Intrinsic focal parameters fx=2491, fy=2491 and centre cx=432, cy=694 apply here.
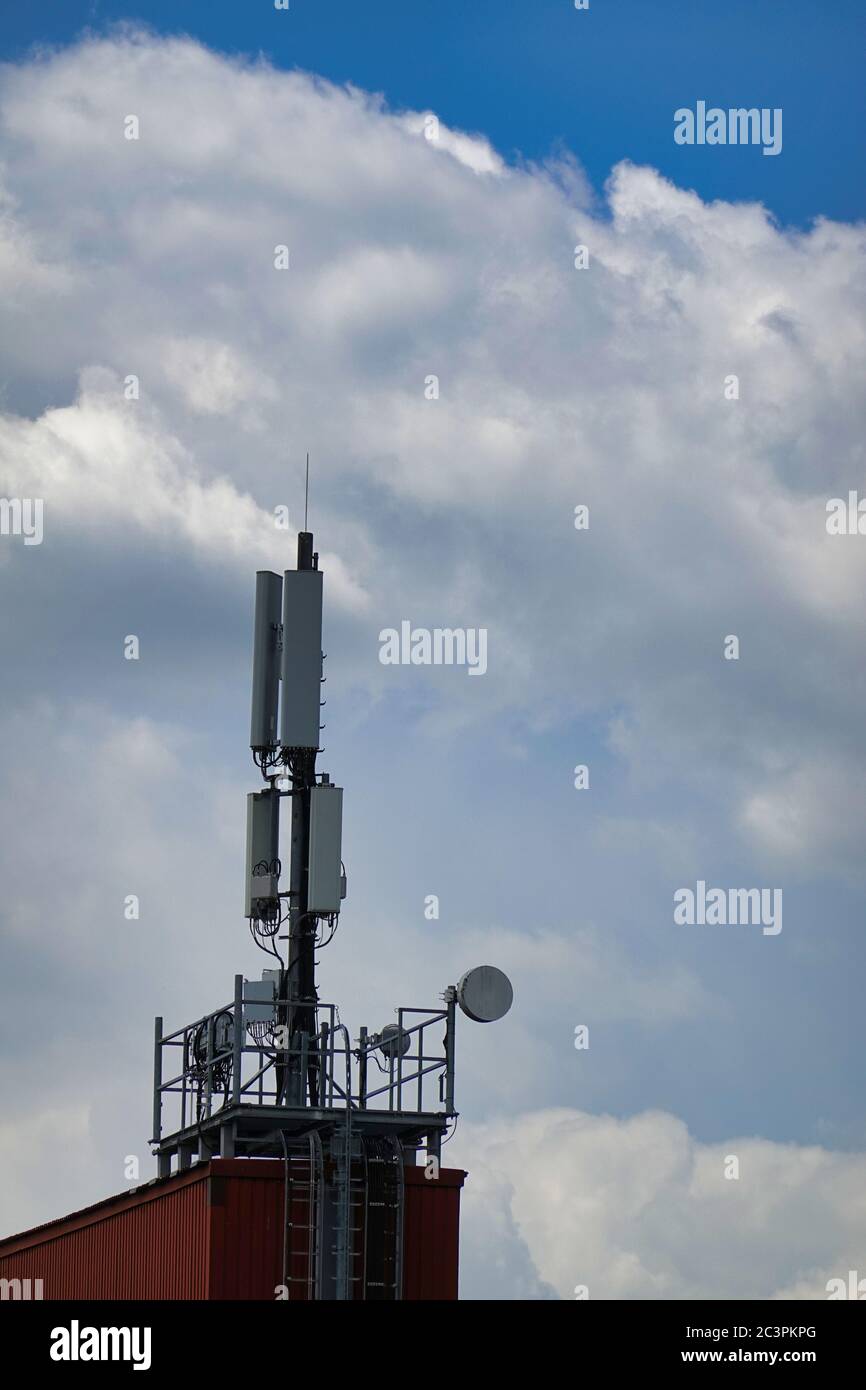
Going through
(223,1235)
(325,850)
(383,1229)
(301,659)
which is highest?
(301,659)

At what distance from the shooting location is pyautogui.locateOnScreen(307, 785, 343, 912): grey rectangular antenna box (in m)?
47.7

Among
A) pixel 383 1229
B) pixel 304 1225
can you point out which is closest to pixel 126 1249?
pixel 304 1225

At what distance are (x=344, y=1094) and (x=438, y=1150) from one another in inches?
77.9

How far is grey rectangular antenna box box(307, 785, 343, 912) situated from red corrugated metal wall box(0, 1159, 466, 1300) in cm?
609

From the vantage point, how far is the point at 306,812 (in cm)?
4856

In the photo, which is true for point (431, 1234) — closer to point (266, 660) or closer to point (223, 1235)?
point (223, 1235)

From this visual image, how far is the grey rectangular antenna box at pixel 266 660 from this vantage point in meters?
49.3

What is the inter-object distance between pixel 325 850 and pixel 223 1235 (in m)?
8.38

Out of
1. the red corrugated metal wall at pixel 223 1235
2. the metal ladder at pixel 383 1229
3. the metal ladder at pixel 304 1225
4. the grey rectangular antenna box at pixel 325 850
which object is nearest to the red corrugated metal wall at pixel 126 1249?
the red corrugated metal wall at pixel 223 1235

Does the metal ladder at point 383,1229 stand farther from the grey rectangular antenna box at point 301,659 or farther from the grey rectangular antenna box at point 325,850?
the grey rectangular antenna box at point 301,659

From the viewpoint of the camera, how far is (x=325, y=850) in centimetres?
4781

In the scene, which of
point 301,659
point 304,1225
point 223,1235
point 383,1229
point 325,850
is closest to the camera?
point 223,1235
